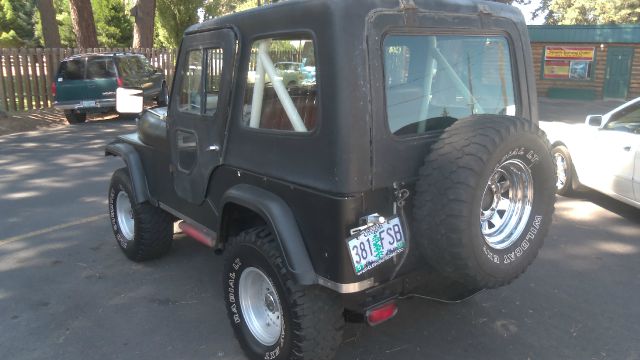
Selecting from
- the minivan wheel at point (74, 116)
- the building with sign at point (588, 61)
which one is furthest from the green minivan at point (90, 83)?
the building with sign at point (588, 61)

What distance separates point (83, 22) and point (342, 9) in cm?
1683

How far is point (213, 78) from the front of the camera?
11.0ft

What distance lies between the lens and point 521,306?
378 centimetres

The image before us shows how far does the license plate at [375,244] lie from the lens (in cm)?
247

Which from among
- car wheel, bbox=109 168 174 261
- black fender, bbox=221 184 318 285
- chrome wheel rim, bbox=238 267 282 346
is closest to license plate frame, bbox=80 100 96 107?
car wheel, bbox=109 168 174 261

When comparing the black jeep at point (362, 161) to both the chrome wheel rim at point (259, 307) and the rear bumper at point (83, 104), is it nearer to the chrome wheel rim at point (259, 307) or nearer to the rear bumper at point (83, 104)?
the chrome wheel rim at point (259, 307)

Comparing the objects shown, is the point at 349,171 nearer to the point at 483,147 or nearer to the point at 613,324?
the point at 483,147

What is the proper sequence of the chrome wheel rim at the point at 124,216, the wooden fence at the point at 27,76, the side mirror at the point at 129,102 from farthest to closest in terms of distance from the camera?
the wooden fence at the point at 27,76
the chrome wheel rim at the point at 124,216
the side mirror at the point at 129,102

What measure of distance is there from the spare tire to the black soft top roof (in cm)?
64

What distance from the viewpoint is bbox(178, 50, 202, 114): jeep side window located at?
3496 mm

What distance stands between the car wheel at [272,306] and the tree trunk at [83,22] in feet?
53.1

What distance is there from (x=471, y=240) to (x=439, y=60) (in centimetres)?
102

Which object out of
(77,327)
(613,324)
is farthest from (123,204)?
(613,324)

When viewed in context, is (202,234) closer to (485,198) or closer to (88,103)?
(485,198)
